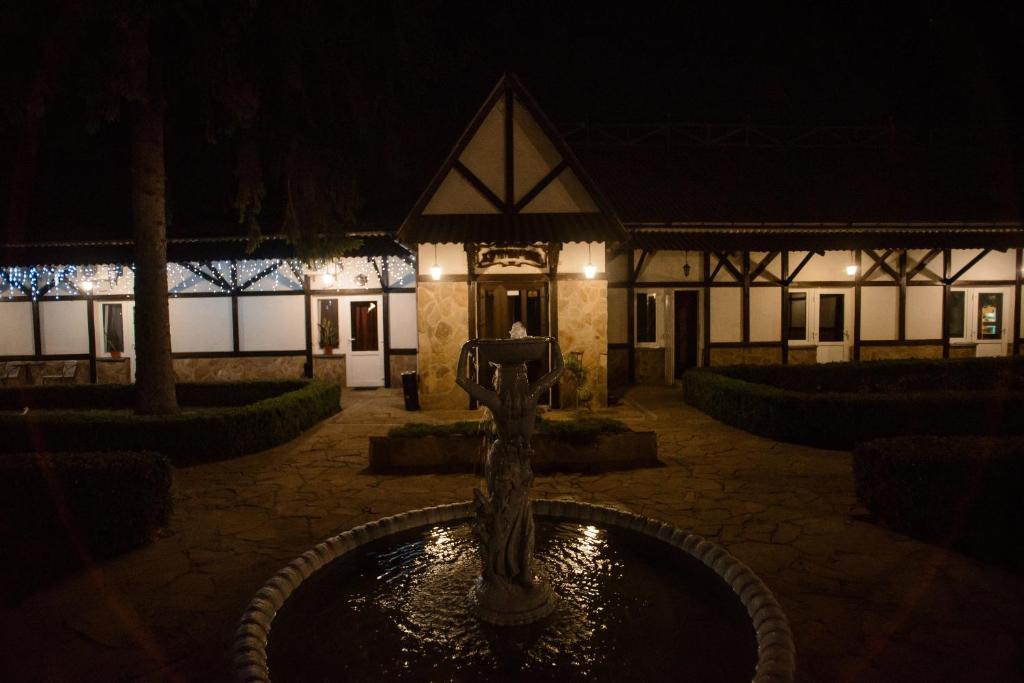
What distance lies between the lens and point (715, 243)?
50.0 feet

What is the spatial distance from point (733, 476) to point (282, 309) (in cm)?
1287

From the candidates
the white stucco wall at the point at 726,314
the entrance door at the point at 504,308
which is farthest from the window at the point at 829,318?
the entrance door at the point at 504,308

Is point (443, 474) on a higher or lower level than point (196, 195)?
lower

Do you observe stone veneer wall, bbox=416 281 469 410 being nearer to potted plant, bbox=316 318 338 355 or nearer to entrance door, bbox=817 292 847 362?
potted plant, bbox=316 318 338 355

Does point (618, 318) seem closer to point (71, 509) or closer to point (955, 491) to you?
point (955, 491)

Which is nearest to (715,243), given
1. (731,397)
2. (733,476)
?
(731,397)

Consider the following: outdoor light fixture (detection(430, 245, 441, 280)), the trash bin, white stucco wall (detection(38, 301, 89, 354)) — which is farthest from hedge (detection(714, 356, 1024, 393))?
white stucco wall (detection(38, 301, 89, 354))

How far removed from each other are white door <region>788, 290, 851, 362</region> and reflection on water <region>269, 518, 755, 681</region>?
14101mm

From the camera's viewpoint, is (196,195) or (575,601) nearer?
(575,601)

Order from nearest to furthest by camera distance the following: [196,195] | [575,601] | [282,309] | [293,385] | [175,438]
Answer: [575,601] → [175,438] → [293,385] → [196,195] → [282,309]

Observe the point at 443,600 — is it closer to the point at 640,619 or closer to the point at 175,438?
the point at 640,619

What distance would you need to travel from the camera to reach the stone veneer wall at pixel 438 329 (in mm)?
12492

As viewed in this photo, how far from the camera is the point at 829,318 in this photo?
17.4 metres

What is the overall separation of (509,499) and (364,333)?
42.8 ft
